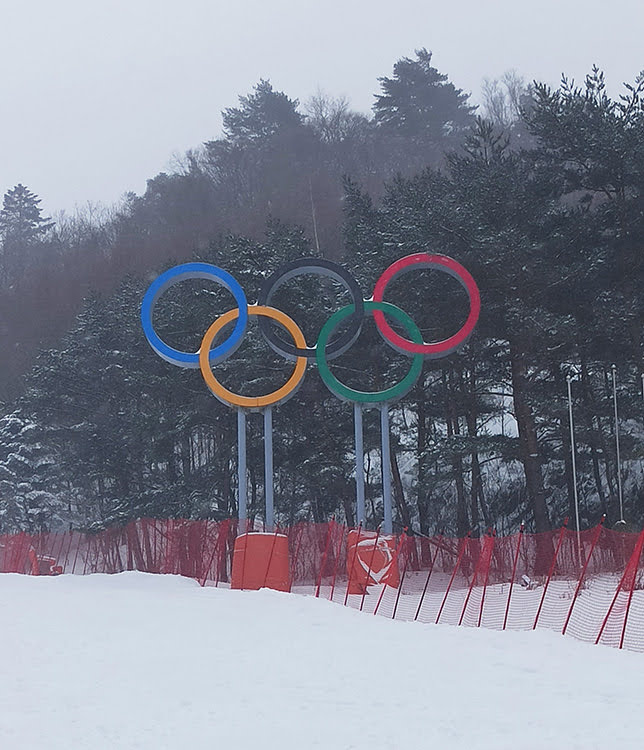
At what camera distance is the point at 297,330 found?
81.3 ft

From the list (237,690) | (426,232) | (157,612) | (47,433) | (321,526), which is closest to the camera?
(237,690)

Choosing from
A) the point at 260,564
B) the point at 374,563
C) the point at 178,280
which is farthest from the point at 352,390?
the point at 260,564

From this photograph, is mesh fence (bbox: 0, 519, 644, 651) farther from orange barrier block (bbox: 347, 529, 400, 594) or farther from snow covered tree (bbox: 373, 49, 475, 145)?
snow covered tree (bbox: 373, 49, 475, 145)

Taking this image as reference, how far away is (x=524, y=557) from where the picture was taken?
71.9 feet

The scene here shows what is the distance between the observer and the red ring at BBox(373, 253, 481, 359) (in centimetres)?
2483

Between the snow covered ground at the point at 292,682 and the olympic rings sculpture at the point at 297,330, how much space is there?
298 inches

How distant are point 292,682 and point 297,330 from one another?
13110 millimetres

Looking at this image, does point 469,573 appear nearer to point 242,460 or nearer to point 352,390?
point 352,390

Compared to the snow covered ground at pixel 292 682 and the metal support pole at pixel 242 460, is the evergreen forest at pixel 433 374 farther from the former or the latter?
the snow covered ground at pixel 292 682

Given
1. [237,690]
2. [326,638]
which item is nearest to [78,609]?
[326,638]

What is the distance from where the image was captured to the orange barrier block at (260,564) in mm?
21422

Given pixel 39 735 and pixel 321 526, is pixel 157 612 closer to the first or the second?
pixel 39 735

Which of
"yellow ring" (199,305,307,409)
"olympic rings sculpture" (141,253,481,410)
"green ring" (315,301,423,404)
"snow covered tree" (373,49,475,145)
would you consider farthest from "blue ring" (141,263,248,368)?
"snow covered tree" (373,49,475,145)

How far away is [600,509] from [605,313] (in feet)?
36.4
